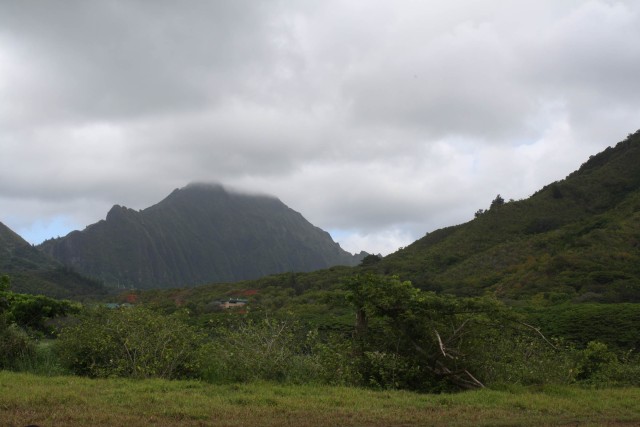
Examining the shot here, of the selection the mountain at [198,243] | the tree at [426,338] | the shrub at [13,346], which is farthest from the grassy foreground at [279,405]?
the mountain at [198,243]

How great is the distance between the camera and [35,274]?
228 ft

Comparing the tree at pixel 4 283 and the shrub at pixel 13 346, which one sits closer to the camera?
the shrub at pixel 13 346

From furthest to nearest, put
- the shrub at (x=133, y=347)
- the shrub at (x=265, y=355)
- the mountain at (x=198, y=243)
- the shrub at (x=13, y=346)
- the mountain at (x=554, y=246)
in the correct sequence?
the mountain at (x=198, y=243) < the mountain at (x=554, y=246) < the shrub at (x=13, y=346) < the shrub at (x=133, y=347) < the shrub at (x=265, y=355)

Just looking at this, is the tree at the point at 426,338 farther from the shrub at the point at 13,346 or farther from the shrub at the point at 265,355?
the shrub at the point at 13,346

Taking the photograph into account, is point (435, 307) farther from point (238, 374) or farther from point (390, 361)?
point (238, 374)

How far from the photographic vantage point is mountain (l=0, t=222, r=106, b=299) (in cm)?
5831

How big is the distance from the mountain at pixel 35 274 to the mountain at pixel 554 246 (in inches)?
1386

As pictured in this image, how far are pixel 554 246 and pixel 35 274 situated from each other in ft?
196

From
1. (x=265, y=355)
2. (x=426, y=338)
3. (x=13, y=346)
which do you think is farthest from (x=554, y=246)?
(x=13, y=346)

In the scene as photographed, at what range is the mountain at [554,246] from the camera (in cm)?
3012

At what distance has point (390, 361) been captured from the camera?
9.61 meters

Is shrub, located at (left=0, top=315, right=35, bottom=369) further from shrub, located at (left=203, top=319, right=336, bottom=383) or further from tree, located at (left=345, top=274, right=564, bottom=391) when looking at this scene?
tree, located at (left=345, top=274, right=564, bottom=391)

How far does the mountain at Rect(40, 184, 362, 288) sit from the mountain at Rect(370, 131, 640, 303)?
252ft

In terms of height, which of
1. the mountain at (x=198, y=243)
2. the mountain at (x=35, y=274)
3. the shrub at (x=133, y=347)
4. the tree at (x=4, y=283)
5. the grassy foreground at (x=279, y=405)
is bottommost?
the grassy foreground at (x=279, y=405)
